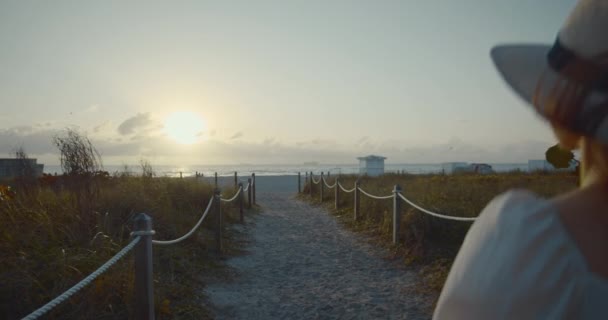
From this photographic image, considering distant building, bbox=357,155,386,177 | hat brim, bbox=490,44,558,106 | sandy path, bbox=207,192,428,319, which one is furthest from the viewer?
distant building, bbox=357,155,386,177

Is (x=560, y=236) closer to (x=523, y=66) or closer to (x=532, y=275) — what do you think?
(x=532, y=275)

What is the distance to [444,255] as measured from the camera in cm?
590

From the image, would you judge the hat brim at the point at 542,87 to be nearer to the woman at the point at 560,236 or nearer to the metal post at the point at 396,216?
the woman at the point at 560,236

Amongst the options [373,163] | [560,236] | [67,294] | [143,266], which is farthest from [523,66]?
[373,163]

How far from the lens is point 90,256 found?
413 cm

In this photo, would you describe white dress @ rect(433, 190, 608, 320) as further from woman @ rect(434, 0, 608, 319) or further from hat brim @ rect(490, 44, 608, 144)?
hat brim @ rect(490, 44, 608, 144)

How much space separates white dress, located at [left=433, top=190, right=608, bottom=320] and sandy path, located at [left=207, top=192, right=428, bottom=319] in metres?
3.90

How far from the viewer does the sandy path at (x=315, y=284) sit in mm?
4477

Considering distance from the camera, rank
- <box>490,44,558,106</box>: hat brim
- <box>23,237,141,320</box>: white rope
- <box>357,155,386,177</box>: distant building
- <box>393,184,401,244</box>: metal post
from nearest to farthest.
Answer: <box>490,44,558,106</box>: hat brim
<box>23,237,141,320</box>: white rope
<box>393,184,401,244</box>: metal post
<box>357,155,386,177</box>: distant building

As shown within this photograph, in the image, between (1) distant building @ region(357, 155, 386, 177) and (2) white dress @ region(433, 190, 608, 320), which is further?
(1) distant building @ region(357, 155, 386, 177)

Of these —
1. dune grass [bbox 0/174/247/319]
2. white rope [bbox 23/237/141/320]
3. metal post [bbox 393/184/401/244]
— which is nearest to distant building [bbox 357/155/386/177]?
dune grass [bbox 0/174/247/319]

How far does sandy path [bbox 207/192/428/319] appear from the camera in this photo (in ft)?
14.7

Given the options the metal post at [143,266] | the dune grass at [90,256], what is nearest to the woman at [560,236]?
the metal post at [143,266]

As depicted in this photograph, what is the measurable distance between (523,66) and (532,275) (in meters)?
0.44
